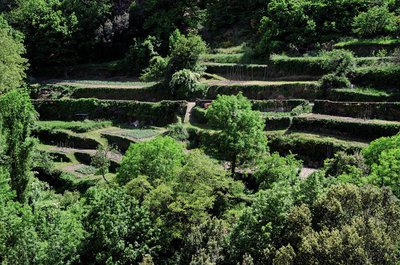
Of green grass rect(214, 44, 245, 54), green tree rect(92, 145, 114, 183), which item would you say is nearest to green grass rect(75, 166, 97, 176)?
green tree rect(92, 145, 114, 183)

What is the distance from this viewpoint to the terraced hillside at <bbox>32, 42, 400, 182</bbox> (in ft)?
124

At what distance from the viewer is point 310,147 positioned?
37531mm

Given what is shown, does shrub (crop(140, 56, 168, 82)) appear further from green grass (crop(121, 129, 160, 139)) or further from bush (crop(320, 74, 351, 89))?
bush (crop(320, 74, 351, 89))

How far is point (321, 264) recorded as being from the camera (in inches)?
679

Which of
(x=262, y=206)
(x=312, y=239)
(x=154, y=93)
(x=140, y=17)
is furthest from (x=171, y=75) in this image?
(x=312, y=239)

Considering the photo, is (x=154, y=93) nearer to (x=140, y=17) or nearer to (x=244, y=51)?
(x=244, y=51)

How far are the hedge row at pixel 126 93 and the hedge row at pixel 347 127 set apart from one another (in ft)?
58.9

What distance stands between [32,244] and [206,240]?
745 cm

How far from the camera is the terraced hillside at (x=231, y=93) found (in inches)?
1492

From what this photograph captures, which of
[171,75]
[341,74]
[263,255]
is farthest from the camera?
[171,75]

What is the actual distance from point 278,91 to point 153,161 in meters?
20.9

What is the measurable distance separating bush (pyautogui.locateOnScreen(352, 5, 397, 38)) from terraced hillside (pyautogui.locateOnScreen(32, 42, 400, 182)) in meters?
5.40

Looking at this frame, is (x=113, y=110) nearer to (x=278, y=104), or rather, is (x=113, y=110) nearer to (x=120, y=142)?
(x=120, y=142)

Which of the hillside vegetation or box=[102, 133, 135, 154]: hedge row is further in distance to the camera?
box=[102, 133, 135, 154]: hedge row
